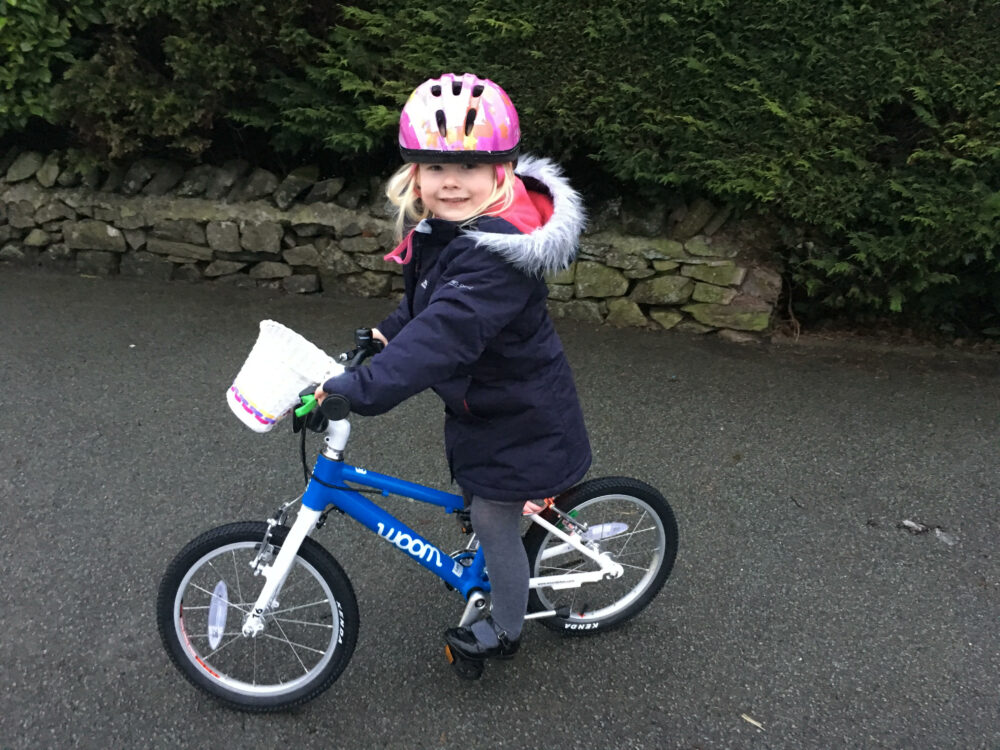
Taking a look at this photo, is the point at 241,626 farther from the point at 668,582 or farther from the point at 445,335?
the point at 668,582

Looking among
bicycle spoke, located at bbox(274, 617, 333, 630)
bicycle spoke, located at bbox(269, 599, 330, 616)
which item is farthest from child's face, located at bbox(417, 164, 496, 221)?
bicycle spoke, located at bbox(274, 617, 333, 630)

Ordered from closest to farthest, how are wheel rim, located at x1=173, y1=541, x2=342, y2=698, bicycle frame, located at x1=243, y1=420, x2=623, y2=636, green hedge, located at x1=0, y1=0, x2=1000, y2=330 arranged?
1. bicycle frame, located at x1=243, y1=420, x2=623, y2=636
2. wheel rim, located at x1=173, y1=541, x2=342, y2=698
3. green hedge, located at x1=0, y1=0, x2=1000, y2=330

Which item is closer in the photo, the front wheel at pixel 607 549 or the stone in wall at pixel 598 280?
the front wheel at pixel 607 549

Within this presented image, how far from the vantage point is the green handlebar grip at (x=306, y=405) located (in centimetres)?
180

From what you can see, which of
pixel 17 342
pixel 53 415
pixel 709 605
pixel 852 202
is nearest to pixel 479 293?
pixel 709 605

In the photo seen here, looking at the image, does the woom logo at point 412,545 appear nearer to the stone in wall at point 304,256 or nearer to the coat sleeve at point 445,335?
the coat sleeve at point 445,335

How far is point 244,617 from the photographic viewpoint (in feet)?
8.01

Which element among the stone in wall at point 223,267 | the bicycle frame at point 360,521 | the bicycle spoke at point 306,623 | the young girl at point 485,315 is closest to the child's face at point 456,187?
the young girl at point 485,315

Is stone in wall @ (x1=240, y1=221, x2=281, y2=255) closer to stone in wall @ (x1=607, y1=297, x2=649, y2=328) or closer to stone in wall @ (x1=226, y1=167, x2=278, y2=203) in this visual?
stone in wall @ (x1=226, y1=167, x2=278, y2=203)

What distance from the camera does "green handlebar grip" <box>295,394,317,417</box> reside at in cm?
180

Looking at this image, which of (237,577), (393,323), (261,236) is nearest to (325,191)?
(261,236)

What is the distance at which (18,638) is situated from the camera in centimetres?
262

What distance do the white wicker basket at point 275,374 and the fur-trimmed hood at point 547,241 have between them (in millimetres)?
476

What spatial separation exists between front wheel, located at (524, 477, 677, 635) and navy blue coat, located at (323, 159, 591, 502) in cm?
28
